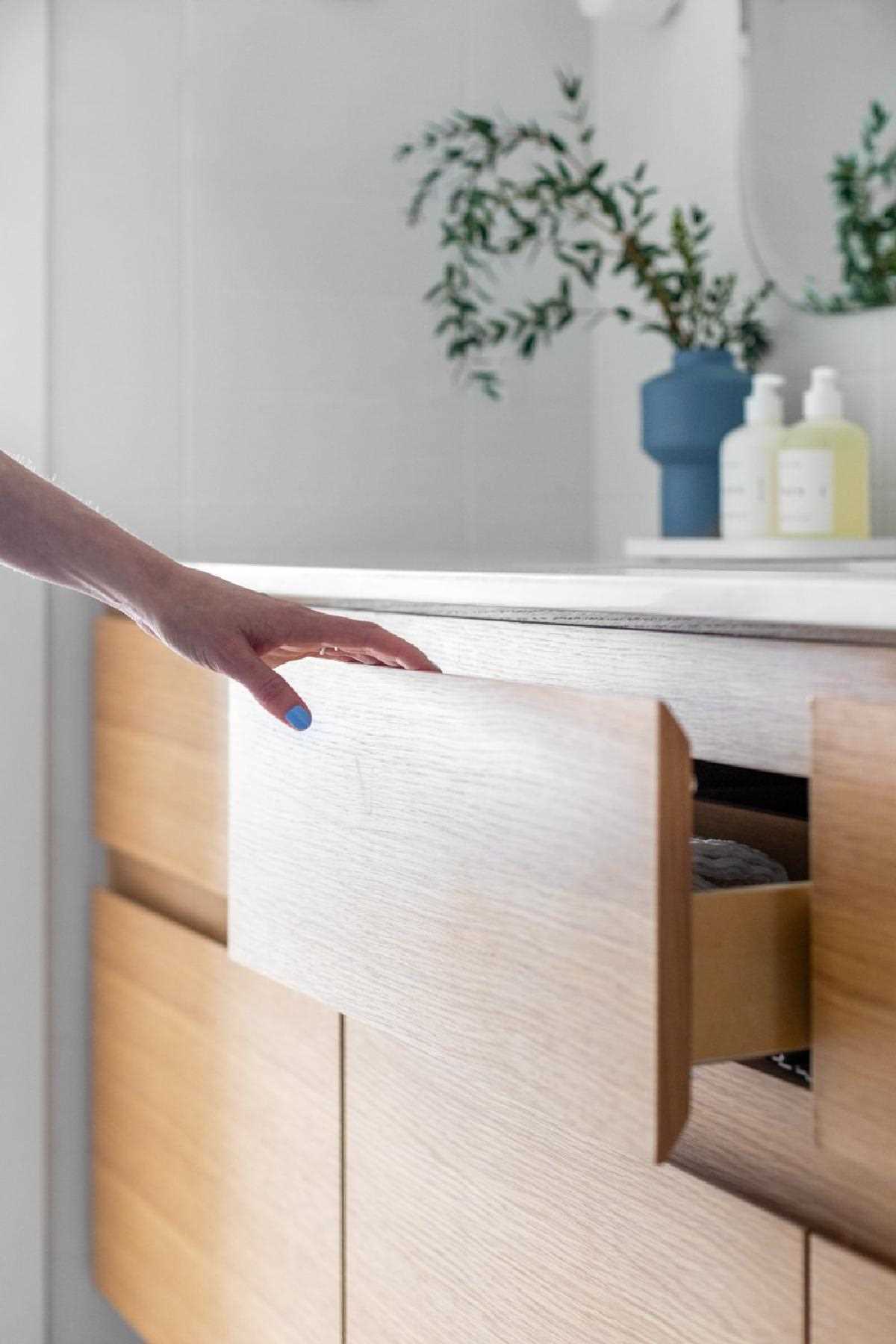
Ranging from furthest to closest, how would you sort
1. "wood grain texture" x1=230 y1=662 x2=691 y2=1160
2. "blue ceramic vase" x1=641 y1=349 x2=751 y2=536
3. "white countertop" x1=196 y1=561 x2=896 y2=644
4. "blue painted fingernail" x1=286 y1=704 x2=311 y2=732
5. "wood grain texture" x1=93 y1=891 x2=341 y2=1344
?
1. "blue ceramic vase" x1=641 y1=349 x2=751 y2=536
2. "wood grain texture" x1=93 y1=891 x2=341 y2=1344
3. "blue painted fingernail" x1=286 y1=704 x2=311 y2=732
4. "white countertop" x1=196 y1=561 x2=896 y2=644
5. "wood grain texture" x1=230 y1=662 x2=691 y2=1160

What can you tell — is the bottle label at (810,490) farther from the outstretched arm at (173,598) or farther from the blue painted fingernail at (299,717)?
the blue painted fingernail at (299,717)

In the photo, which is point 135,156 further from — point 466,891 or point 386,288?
point 466,891

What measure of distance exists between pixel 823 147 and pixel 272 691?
0.92m

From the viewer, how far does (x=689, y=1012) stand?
1.89 ft

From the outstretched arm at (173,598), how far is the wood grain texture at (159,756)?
13.0 inches

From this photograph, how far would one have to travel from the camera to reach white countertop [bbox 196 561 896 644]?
26.2 inches

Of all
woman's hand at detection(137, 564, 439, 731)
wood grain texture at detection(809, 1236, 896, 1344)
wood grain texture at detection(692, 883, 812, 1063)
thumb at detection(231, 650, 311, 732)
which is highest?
woman's hand at detection(137, 564, 439, 731)

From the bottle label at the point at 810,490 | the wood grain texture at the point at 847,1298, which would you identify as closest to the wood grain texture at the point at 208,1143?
the wood grain texture at the point at 847,1298

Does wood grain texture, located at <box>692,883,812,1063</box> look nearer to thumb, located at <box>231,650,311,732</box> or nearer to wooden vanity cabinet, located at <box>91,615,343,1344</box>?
thumb, located at <box>231,650,311,732</box>

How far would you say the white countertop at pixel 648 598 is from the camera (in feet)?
2.18

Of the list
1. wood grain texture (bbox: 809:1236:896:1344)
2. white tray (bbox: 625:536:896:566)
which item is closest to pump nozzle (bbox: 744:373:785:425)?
white tray (bbox: 625:536:896:566)

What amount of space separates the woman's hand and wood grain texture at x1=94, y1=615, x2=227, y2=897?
0.35m

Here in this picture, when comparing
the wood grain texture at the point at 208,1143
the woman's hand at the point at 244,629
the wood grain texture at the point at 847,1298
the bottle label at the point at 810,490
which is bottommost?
the wood grain texture at the point at 208,1143

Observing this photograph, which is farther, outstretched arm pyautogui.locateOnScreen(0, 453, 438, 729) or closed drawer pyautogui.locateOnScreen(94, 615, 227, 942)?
closed drawer pyautogui.locateOnScreen(94, 615, 227, 942)
